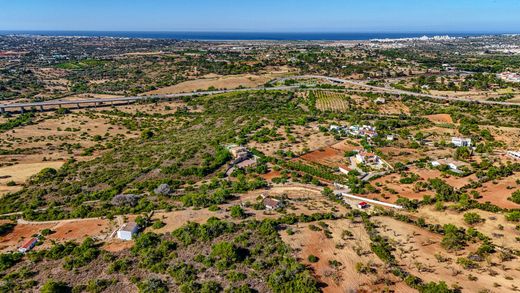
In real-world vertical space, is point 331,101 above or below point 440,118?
above

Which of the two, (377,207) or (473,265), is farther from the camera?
(377,207)

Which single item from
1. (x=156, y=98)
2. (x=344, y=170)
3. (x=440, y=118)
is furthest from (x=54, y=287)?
(x=156, y=98)

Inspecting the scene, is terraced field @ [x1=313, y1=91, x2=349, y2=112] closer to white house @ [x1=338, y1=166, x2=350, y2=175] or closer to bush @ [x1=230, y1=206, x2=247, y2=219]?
white house @ [x1=338, y1=166, x2=350, y2=175]

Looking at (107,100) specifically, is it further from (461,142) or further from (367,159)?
(461,142)

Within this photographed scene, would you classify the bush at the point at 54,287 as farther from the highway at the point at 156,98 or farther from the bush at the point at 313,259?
the highway at the point at 156,98

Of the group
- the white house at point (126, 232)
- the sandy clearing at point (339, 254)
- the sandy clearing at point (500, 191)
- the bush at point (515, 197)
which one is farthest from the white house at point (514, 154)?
the white house at point (126, 232)

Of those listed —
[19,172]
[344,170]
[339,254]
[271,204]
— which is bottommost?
[19,172]

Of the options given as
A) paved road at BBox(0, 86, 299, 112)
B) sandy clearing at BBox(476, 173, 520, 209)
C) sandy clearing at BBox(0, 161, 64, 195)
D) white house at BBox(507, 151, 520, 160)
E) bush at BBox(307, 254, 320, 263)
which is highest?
white house at BBox(507, 151, 520, 160)

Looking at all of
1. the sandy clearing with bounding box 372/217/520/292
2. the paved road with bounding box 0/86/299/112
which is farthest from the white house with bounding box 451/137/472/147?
the paved road with bounding box 0/86/299/112

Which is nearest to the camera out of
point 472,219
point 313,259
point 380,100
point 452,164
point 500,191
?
point 313,259

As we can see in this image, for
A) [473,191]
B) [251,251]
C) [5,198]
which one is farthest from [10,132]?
[473,191]

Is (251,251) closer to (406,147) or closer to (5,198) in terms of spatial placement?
(5,198)
